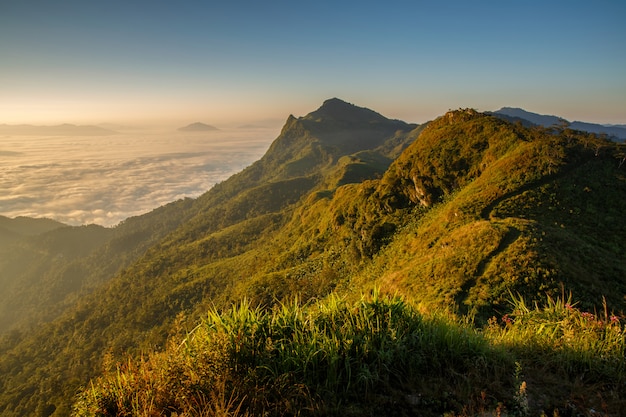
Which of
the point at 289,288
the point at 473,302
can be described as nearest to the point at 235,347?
the point at 473,302

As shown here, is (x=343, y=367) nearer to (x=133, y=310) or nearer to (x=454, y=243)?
(x=454, y=243)

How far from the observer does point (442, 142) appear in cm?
6222

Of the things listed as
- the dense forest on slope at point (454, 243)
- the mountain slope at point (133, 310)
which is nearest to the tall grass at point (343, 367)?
the dense forest on slope at point (454, 243)

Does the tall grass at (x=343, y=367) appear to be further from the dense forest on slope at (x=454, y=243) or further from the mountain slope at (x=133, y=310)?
the mountain slope at (x=133, y=310)

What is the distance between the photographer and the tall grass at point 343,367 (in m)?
3.70

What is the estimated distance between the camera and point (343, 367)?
13.7 ft

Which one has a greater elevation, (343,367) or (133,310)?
(343,367)

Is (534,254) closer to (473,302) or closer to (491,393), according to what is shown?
(473,302)

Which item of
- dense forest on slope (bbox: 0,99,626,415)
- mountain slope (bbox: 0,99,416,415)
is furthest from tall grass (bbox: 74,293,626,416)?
mountain slope (bbox: 0,99,416,415)

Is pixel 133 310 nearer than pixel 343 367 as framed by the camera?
No

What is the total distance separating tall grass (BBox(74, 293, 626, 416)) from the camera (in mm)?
3703

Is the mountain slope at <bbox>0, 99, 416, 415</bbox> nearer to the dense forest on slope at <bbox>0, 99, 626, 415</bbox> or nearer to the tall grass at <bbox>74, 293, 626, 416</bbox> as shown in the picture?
the dense forest on slope at <bbox>0, 99, 626, 415</bbox>

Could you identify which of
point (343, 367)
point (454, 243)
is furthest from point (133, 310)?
point (343, 367)

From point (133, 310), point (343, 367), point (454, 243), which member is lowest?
point (133, 310)
